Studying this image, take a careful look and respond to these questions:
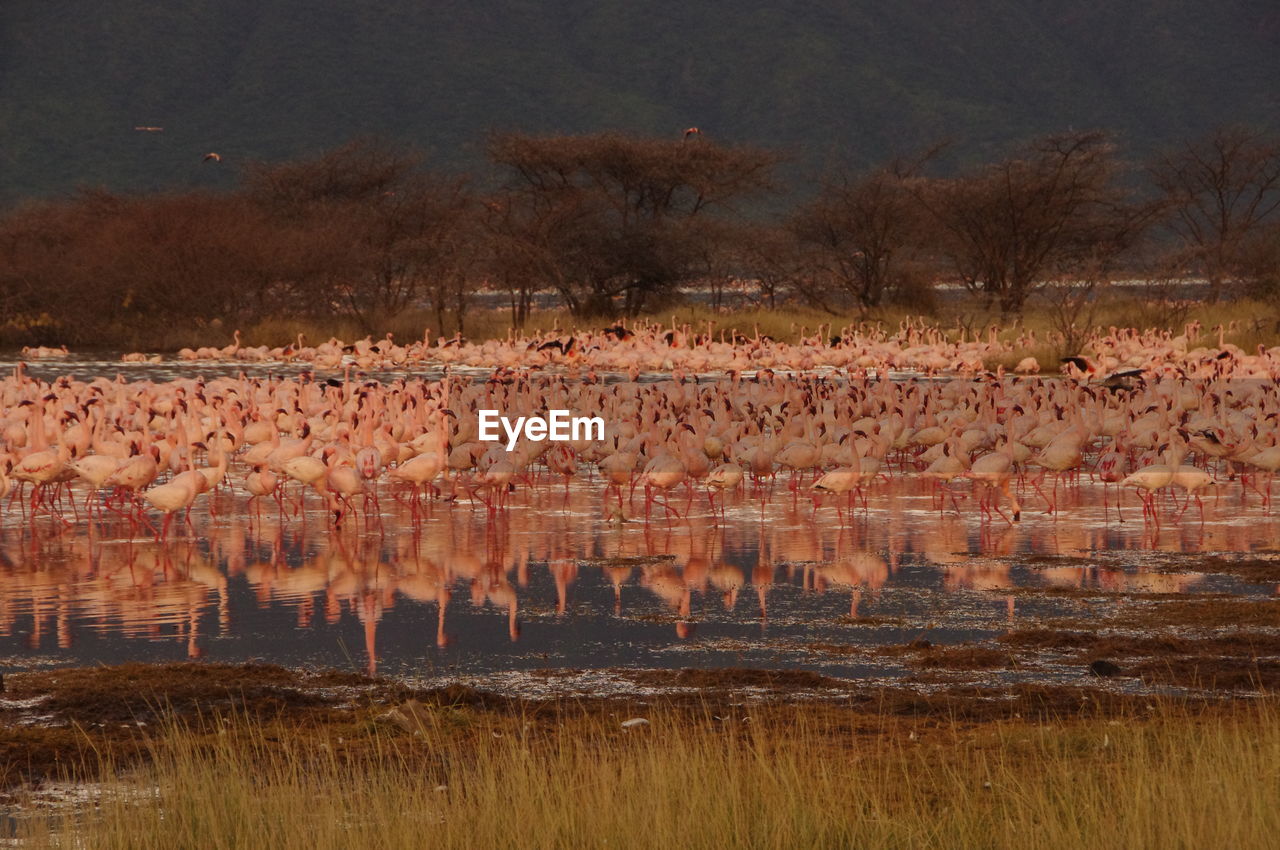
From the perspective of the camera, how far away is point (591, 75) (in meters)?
115

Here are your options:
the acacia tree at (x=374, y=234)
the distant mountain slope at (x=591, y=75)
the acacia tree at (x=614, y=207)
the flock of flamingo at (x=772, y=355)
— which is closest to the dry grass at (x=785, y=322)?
the acacia tree at (x=374, y=234)

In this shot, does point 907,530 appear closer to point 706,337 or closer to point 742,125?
point 706,337

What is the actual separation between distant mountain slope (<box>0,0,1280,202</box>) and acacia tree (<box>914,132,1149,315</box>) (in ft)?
186

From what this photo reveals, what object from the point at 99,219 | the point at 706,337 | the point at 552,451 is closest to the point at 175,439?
the point at 552,451

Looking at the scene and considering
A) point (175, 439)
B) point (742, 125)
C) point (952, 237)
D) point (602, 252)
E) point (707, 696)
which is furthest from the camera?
point (742, 125)

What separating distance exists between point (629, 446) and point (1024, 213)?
30.8 m

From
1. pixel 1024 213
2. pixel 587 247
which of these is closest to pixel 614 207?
pixel 587 247

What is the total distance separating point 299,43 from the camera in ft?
367

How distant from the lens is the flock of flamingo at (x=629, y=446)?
11945 mm

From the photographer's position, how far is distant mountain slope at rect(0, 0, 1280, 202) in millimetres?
100188

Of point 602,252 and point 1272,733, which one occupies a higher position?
point 602,252

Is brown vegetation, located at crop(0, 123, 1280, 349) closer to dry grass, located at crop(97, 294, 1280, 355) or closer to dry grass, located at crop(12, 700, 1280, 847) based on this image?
dry grass, located at crop(97, 294, 1280, 355)

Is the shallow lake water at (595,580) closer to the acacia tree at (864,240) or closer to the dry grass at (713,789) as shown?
the dry grass at (713,789)

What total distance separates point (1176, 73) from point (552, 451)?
4624 inches
